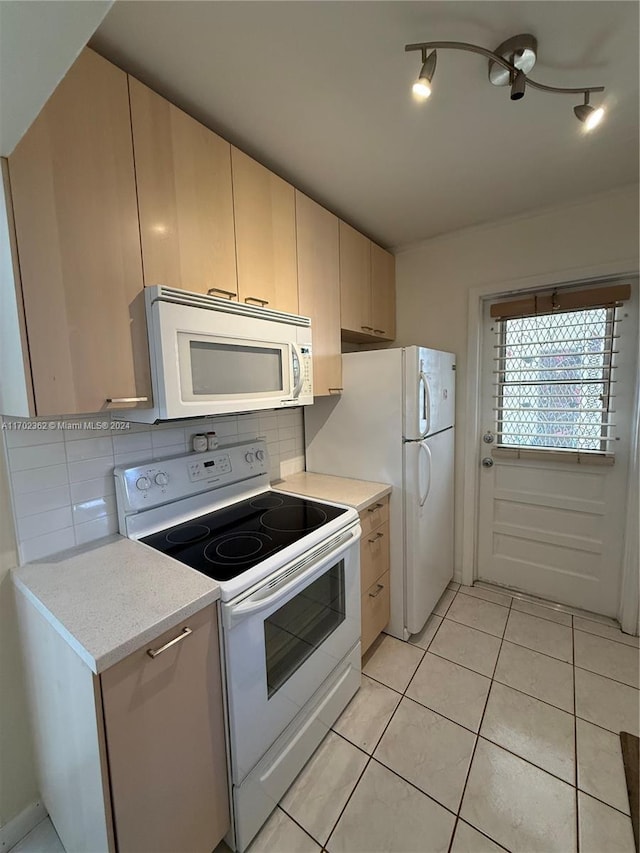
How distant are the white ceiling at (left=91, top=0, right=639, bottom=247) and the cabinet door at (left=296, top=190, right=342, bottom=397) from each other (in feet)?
0.50

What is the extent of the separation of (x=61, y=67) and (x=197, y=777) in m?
1.64

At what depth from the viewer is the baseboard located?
3.83 ft

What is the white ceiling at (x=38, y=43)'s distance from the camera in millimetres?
472

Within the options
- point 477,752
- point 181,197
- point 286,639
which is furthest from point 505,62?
point 477,752

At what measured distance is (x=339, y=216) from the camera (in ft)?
6.96

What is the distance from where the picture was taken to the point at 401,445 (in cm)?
189

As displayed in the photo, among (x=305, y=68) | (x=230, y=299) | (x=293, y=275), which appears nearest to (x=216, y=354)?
(x=230, y=299)

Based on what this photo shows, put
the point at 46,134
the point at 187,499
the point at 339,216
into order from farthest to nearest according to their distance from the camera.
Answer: the point at 339,216, the point at 187,499, the point at 46,134

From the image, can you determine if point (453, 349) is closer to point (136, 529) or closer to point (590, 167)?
point (590, 167)

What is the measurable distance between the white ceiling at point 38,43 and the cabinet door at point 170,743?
1145 millimetres

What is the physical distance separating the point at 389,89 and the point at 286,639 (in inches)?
77.9

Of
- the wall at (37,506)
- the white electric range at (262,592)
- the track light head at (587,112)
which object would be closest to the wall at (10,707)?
the wall at (37,506)

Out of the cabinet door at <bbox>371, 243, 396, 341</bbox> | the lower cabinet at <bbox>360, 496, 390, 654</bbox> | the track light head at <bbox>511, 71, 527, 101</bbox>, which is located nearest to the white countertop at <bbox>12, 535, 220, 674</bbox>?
the lower cabinet at <bbox>360, 496, 390, 654</bbox>

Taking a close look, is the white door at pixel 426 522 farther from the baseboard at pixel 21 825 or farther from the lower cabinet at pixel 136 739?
the baseboard at pixel 21 825
